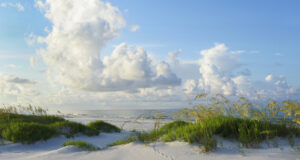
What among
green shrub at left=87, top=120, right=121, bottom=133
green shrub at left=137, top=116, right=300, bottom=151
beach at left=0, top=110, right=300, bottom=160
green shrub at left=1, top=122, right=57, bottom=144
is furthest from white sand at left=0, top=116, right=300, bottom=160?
green shrub at left=87, top=120, right=121, bottom=133

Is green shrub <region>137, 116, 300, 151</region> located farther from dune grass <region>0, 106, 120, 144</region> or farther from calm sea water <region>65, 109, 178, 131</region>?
dune grass <region>0, 106, 120, 144</region>

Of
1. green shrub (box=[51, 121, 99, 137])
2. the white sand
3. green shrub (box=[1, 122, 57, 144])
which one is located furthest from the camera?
green shrub (box=[51, 121, 99, 137])

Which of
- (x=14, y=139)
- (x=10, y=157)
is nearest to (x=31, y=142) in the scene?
(x=14, y=139)

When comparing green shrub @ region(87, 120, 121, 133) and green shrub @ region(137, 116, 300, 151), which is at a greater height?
green shrub @ region(137, 116, 300, 151)

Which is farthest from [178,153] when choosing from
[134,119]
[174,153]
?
[134,119]

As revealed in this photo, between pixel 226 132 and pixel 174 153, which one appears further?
pixel 226 132

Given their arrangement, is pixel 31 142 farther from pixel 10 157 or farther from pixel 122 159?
pixel 122 159

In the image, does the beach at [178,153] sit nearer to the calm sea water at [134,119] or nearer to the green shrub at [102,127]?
the calm sea water at [134,119]

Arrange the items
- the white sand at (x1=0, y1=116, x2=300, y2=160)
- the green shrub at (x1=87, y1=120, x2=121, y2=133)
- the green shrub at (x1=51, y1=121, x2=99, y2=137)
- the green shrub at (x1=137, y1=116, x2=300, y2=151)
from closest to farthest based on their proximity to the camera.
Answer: the white sand at (x1=0, y1=116, x2=300, y2=160) < the green shrub at (x1=137, y1=116, x2=300, y2=151) < the green shrub at (x1=51, y1=121, x2=99, y2=137) < the green shrub at (x1=87, y1=120, x2=121, y2=133)

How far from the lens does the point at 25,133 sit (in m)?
6.62

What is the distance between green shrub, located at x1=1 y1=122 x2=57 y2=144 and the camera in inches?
258

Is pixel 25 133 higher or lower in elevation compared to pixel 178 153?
higher

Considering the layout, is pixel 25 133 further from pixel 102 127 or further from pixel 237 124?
pixel 237 124

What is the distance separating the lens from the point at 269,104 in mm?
5484
